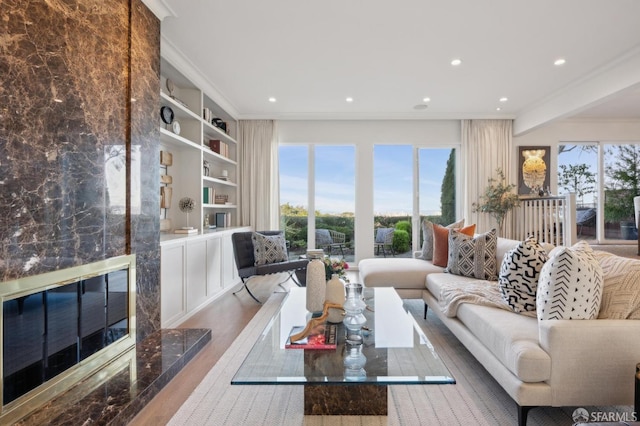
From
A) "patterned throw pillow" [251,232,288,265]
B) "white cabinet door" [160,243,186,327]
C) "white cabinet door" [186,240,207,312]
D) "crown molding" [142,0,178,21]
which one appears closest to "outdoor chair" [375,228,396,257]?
"patterned throw pillow" [251,232,288,265]

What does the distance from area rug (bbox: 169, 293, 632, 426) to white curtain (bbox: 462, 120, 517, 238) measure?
395 cm

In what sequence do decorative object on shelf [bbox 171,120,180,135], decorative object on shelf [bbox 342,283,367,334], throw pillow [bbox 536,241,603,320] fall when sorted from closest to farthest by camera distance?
1. throw pillow [bbox 536,241,603,320]
2. decorative object on shelf [bbox 342,283,367,334]
3. decorative object on shelf [bbox 171,120,180,135]

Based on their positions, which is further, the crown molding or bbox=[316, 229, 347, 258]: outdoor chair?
bbox=[316, 229, 347, 258]: outdoor chair

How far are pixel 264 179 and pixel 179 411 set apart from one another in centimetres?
418

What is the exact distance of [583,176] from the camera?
19.1 feet

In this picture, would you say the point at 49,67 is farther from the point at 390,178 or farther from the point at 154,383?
the point at 390,178

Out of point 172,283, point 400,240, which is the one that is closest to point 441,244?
point 400,240

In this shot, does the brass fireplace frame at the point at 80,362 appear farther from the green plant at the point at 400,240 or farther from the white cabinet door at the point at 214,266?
the green plant at the point at 400,240

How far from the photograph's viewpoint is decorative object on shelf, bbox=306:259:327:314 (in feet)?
7.11

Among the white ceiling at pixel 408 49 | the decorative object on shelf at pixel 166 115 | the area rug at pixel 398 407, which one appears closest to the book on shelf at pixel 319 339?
the area rug at pixel 398 407

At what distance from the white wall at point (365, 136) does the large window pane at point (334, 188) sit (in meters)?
0.12

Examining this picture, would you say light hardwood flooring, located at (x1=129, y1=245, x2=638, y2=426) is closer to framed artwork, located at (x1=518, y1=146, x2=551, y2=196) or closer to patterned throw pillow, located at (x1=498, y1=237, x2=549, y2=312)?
framed artwork, located at (x1=518, y1=146, x2=551, y2=196)

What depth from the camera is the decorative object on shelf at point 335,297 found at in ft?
6.55

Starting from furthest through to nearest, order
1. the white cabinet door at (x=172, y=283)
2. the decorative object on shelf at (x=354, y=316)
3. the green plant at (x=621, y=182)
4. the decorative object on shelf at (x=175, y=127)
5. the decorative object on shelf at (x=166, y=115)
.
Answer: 1. the green plant at (x=621, y=182)
2. the decorative object on shelf at (x=175, y=127)
3. the decorative object on shelf at (x=166, y=115)
4. the white cabinet door at (x=172, y=283)
5. the decorative object on shelf at (x=354, y=316)
